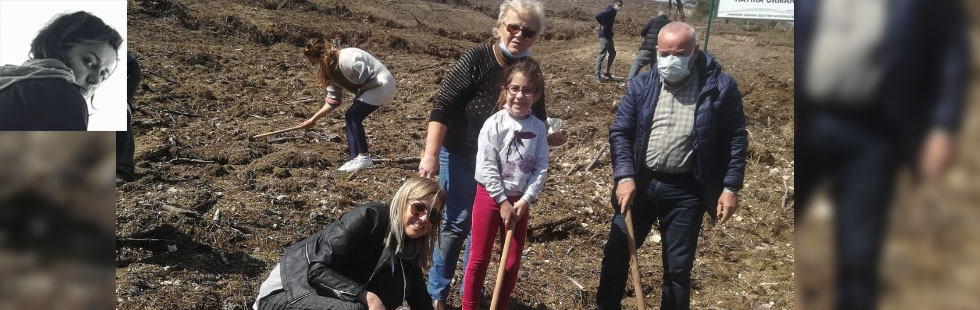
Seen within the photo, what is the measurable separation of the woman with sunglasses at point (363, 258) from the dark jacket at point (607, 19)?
3272 millimetres

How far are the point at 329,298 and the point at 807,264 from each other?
183 centimetres

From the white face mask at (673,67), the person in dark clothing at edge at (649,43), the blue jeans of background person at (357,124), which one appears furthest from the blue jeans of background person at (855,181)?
the person in dark clothing at edge at (649,43)

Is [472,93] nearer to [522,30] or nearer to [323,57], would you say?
[522,30]

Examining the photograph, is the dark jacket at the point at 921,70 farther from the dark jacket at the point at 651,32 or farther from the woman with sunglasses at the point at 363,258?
the dark jacket at the point at 651,32

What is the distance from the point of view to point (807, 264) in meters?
0.92

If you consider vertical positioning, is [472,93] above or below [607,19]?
below

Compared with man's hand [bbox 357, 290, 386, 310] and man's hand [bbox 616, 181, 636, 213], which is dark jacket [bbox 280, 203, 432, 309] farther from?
man's hand [bbox 616, 181, 636, 213]

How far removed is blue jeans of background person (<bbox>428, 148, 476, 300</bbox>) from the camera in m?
2.96

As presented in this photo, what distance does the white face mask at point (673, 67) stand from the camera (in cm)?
252

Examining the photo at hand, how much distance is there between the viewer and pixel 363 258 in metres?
2.59

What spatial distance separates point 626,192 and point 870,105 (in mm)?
1913

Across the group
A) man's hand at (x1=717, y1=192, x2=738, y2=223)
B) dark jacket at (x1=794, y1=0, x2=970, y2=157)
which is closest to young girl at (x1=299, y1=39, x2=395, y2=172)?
man's hand at (x1=717, y1=192, x2=738, y2=223)

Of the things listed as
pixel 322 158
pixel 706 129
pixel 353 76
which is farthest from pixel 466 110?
pixel 322 158

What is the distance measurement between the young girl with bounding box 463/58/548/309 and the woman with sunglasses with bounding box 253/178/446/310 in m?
0.22
